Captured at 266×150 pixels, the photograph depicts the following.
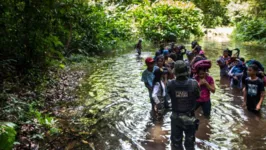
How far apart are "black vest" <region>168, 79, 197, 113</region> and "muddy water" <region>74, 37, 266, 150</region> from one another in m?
1.19

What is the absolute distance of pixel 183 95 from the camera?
15.3 feet

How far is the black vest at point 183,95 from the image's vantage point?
4.64 m

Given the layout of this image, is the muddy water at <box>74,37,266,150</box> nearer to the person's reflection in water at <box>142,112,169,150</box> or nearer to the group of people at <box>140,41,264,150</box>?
the person's reflection in water at <box>142,112,169,150</box>

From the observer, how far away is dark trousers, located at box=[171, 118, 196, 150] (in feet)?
15.5

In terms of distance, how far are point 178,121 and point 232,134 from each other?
6.57 feet

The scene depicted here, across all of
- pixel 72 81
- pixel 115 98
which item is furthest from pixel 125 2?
pixel 115 98

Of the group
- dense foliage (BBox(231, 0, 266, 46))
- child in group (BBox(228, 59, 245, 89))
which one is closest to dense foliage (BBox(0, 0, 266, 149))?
dense foliage (BBox(231, 0, 266, 46))

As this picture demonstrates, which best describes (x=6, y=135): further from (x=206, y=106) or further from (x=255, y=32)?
(x=255, y=32)

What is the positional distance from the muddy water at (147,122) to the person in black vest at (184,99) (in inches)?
38.1

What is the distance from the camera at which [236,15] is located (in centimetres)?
3991

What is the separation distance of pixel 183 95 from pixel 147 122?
2.43m

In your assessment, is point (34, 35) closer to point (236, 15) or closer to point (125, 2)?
point (125, 2)

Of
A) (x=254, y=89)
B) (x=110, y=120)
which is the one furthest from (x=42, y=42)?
(x=254, y=89)

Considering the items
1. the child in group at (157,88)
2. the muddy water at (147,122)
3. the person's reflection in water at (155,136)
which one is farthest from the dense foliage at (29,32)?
the person's reflection in water at (155,136)
